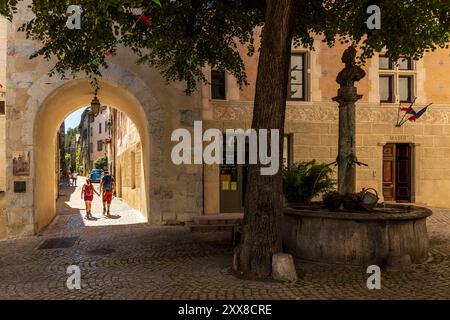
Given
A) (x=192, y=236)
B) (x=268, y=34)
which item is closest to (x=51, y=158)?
(x=192, y=236)

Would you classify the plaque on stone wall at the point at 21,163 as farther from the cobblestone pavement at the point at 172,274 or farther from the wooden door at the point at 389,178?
the wooden door at the point at 389,178

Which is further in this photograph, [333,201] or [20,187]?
[20,187]

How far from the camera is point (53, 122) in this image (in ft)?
44.5

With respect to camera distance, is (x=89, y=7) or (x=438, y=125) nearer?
(x=89, y=7)

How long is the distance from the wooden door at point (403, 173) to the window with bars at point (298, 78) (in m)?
4.06

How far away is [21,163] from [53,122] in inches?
131

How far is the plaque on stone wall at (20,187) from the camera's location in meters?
10.5

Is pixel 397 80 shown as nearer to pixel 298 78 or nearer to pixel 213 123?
pixel 298 78

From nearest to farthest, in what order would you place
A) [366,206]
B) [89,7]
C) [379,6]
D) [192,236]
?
[89,7] < [366,206] < [379,6] < [192,236]

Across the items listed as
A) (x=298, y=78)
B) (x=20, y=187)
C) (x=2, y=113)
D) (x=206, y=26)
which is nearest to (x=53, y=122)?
(x=2, y=113)

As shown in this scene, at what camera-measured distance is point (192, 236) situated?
9797 mm

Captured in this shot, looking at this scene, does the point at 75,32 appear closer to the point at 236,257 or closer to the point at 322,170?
the point at 236,257

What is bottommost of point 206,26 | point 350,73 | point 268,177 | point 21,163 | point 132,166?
point 268,177

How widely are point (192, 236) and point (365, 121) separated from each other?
24.8 ft
